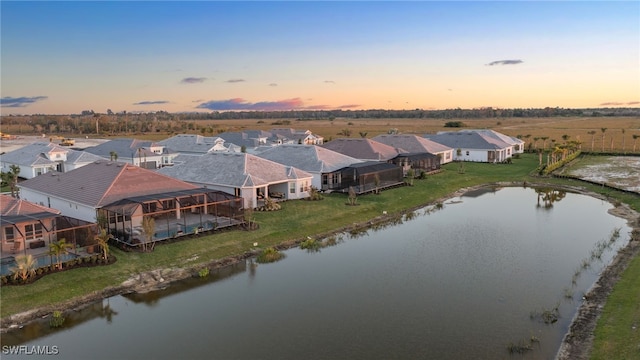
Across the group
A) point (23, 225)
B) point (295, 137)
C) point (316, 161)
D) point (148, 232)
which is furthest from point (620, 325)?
point (295, 137)

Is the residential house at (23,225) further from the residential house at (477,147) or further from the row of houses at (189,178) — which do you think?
the residential house at (477,147)

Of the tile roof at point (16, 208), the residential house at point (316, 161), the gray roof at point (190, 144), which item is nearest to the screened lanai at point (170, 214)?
the tile roof at point (16, 208)

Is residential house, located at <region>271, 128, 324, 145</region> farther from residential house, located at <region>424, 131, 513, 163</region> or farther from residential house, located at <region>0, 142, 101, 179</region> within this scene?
residential house, located at <region>0, 142, 101, 179</region>

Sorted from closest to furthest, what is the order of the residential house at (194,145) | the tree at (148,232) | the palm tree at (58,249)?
the palm tree at (58,249) < the tree at (148,232) < the residential house at (194,145)

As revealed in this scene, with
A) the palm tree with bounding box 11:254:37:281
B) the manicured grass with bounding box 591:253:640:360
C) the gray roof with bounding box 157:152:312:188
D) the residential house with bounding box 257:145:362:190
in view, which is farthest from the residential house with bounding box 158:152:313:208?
the manicured grass with bounding box 591:253:640:360

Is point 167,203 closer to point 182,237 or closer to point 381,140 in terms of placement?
point 182,237

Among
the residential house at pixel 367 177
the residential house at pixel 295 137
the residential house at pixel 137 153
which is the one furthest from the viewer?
the residential house at pixel 295 137

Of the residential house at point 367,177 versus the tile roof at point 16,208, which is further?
the residential house at point 367,177
